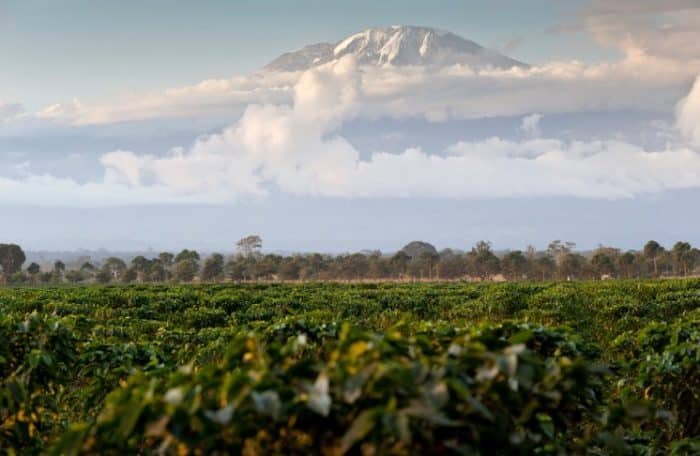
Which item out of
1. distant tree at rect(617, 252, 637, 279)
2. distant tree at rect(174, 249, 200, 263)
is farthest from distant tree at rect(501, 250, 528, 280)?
distant tree at rect(174, 249, 200, 263)

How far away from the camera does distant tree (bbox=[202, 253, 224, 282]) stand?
326 feet

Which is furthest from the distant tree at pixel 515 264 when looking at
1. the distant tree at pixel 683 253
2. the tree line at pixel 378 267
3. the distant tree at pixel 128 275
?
the distant tree at pixel 128 275

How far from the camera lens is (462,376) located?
3076mm

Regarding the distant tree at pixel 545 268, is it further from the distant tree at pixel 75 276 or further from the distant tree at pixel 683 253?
the distant tree at pixel 75 276

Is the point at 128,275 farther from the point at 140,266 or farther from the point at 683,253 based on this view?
the point at 683,253

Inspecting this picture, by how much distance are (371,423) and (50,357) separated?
10.9ft

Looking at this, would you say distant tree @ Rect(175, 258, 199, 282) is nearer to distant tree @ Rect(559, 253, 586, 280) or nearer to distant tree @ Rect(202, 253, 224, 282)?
distant tree @ Rect(202, 253, 224, 282)

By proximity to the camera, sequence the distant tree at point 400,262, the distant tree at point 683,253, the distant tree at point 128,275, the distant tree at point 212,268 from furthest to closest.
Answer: the distant tree at point 400,262 < the distant tree at point 212,268 < the distant tree at point 128,275 < the distant tree at point 683,253

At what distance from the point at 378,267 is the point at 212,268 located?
25.9 metres

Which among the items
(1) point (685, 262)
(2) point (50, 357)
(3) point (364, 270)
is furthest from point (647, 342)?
(3) point (364, 270)

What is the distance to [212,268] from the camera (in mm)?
100312

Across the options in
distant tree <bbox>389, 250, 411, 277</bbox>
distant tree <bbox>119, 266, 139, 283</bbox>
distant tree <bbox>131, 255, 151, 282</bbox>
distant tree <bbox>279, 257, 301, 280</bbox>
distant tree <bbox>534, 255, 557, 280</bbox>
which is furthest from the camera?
distant tree <bbox>389, 250, 411, 277</bbox>

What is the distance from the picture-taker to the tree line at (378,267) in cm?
9331

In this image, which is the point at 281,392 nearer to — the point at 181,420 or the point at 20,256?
the point at 181,420
